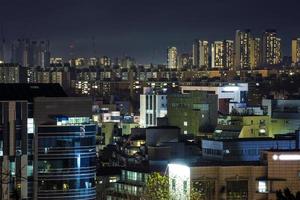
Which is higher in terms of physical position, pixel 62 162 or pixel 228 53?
pixel 228 53

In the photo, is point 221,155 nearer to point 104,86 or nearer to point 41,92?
point 41,92

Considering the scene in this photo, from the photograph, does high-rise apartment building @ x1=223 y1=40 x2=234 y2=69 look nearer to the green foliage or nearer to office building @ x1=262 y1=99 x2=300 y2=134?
office building @ x1=262 y1=99 x2=300 y2=134

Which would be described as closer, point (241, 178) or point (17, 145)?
point (241, 178)

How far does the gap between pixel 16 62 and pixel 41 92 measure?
33431 mm

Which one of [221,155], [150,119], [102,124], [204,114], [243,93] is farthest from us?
[243,93]

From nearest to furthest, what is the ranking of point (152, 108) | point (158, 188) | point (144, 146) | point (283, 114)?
point (158, 188), point (144, 146), point (283, 114), point (152, 108)

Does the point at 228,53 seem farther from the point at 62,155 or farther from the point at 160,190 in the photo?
the point at 160,190

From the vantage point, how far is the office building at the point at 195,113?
24953 millimetres

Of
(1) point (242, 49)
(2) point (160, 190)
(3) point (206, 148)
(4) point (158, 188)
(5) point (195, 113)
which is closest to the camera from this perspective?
(2) point (160, 190)

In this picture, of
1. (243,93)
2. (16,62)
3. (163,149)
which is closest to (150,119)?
(243,93)

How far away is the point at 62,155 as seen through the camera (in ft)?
52.0

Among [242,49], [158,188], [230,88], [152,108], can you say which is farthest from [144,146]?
[242,49]

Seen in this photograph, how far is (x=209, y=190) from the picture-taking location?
484 inches

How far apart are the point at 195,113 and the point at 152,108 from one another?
15.5 feet
